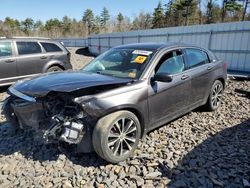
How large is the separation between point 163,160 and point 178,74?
5.11ft

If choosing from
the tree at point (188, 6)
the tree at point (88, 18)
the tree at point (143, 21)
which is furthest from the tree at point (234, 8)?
the tree at point (88, 18)

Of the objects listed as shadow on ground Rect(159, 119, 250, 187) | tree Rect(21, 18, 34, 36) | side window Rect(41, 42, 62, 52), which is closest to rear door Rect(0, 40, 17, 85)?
side window Rect(41, 42, 62, 52)

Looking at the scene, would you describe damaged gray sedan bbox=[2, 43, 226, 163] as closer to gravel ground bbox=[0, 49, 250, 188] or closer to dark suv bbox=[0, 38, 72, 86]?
gravel ground bbox=[0, 49, 250, 188]

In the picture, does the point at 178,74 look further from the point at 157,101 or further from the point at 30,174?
the point at 30,174

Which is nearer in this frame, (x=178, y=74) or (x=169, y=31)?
(x=178, y=74)

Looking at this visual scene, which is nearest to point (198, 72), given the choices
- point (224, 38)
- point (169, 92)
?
point (169, 92)

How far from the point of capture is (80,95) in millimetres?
3432

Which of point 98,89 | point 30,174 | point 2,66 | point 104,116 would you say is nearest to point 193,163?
point 104,116

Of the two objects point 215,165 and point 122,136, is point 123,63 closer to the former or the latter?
point 122,136

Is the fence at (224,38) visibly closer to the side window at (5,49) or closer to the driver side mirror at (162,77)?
the driver side mirror at (162,77)

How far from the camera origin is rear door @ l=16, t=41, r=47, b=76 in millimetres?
8142

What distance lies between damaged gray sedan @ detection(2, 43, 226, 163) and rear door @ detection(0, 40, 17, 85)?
420cm

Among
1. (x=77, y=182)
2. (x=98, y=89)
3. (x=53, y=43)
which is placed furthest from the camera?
(x=53, y=43)

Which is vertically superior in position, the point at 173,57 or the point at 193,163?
the point at 173,57
